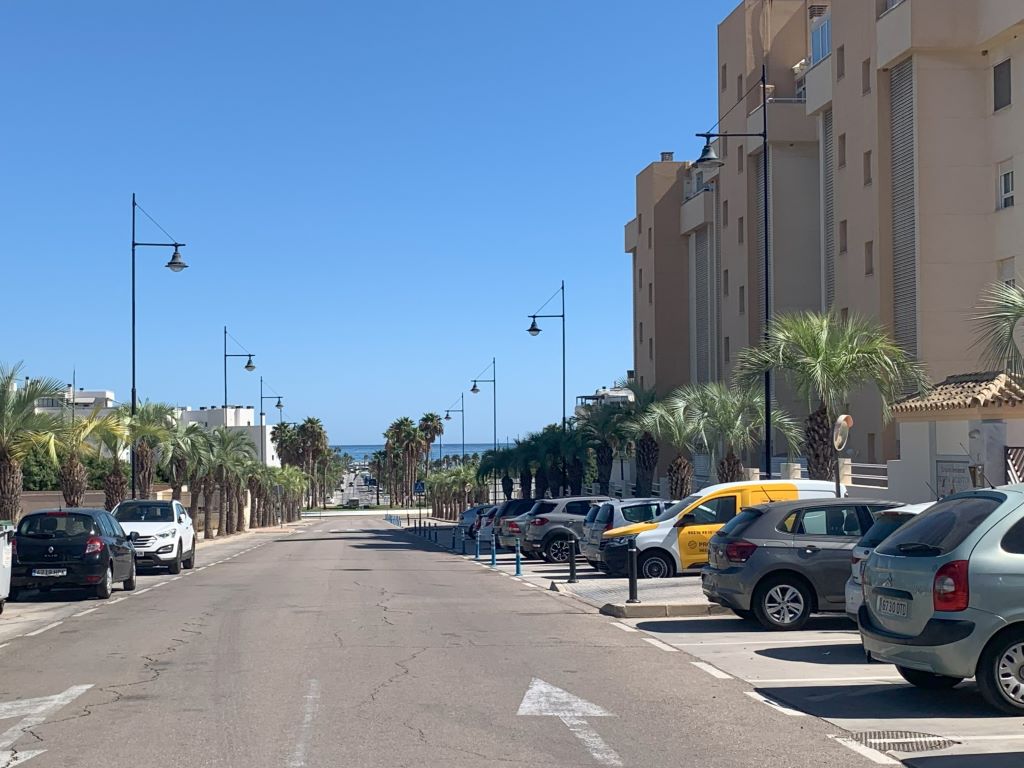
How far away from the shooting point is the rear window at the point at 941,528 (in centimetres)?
951

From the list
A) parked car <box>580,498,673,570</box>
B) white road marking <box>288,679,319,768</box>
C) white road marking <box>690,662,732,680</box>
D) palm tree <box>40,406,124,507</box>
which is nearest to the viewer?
white road marking <box>288,679,319,768</box>

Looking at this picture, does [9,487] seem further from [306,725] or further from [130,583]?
[306,725]

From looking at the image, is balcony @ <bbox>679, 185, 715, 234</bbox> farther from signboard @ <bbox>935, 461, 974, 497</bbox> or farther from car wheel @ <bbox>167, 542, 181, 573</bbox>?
signboard @ <bbox>935, 461, 974, 497</bbox>

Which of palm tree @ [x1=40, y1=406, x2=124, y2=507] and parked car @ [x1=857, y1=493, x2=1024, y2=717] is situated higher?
palm tree @ [x1=40, y1=406, x2=124, y2=507]

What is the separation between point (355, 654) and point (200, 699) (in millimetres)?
3018

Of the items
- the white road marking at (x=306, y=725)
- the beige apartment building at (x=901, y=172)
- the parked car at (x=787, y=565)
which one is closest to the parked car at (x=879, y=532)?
the parked car at (x=787, y=565)

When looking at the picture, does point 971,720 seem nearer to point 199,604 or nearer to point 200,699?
point 200,699

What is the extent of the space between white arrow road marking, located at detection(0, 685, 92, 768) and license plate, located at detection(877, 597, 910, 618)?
21.3ft

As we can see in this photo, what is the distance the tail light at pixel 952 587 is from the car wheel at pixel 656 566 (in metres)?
13.6

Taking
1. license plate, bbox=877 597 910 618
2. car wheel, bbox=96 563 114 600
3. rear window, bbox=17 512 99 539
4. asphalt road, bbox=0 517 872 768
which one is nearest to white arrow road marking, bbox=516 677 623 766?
asphalt road, bbox=0 517 872 768

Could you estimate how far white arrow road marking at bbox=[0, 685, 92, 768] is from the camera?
8.21 meters

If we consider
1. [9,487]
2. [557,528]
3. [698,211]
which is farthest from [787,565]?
[698,211]

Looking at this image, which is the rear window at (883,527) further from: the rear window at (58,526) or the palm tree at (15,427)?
the palm tree at (15,427)

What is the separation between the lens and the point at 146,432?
142 ft
